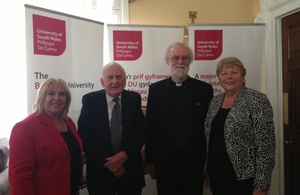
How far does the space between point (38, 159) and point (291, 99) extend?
252cm

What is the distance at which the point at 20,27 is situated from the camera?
2.88 m

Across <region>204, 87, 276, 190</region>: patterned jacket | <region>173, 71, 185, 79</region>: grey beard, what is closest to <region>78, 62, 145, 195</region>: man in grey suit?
<region>173, 71, 185, 79</region>: grey beard

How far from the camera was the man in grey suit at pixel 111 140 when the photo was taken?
72.5 inches

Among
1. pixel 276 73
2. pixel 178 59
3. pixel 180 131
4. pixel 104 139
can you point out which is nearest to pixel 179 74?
pixel 178 59

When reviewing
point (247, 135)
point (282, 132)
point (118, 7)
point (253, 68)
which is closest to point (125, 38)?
point (118, 7)

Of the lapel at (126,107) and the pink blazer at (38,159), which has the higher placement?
the lapel at (126,107)

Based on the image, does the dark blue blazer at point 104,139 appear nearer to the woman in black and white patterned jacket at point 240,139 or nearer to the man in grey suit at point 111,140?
the man in grey suit at point 111,140

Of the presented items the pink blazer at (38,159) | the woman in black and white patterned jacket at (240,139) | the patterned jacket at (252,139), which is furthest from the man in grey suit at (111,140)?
the patterned jacket at (252,139)

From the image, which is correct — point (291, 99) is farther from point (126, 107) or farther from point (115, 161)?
point (115, 161)

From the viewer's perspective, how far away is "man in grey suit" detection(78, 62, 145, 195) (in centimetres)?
184

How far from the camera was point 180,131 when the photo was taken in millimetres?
2061

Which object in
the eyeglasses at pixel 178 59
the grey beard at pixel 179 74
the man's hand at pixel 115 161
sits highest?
the eyeglasses at pixel 178 59

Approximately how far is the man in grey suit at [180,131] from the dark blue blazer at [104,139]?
23 cm

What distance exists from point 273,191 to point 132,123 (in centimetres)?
213
